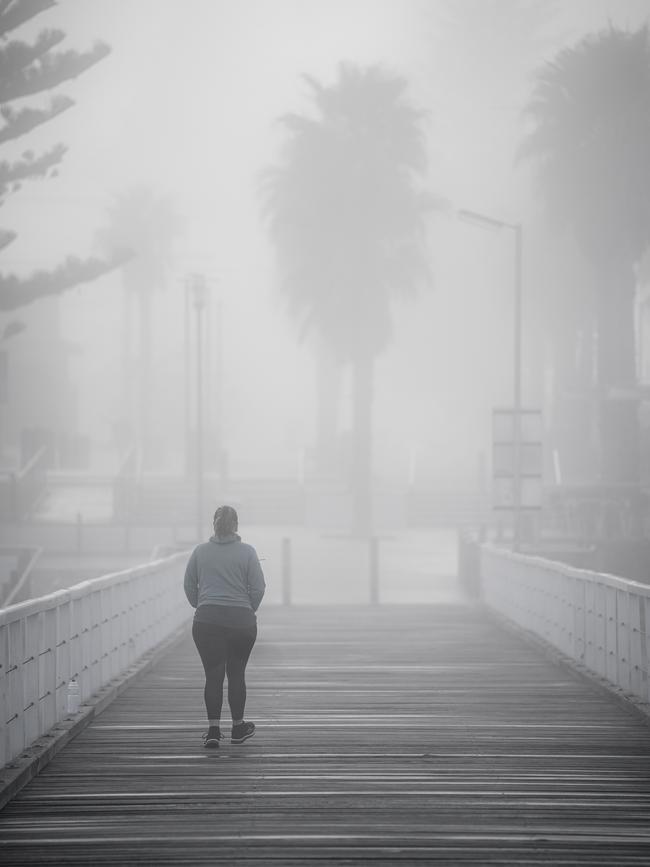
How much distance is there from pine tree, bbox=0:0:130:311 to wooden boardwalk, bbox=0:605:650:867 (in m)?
20.8

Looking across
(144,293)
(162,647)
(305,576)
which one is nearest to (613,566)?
(305,576)

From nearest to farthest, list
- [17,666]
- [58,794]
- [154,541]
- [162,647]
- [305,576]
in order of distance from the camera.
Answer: [58,794]
[17,666]
[162,647]
[305,576]
[154,541]

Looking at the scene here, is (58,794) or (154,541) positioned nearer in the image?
(58,794)

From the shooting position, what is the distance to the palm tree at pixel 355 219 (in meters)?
47.8

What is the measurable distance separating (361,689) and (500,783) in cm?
521

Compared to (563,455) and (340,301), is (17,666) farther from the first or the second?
(563,455)

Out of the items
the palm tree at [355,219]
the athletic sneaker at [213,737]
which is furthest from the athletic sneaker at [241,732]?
the palm tree at [355,219]

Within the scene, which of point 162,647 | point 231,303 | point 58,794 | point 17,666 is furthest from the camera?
point 231,303

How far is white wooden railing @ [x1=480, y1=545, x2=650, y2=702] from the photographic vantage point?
13070mm

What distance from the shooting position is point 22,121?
119 feet

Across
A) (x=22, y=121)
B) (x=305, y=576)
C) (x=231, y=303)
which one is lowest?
(x=305, y=576)

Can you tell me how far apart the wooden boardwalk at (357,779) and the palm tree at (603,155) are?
27043mm

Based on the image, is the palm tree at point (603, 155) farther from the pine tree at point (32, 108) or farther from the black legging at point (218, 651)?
the black legging at point (218, 651)

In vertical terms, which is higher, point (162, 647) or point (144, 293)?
point (144, 293)
